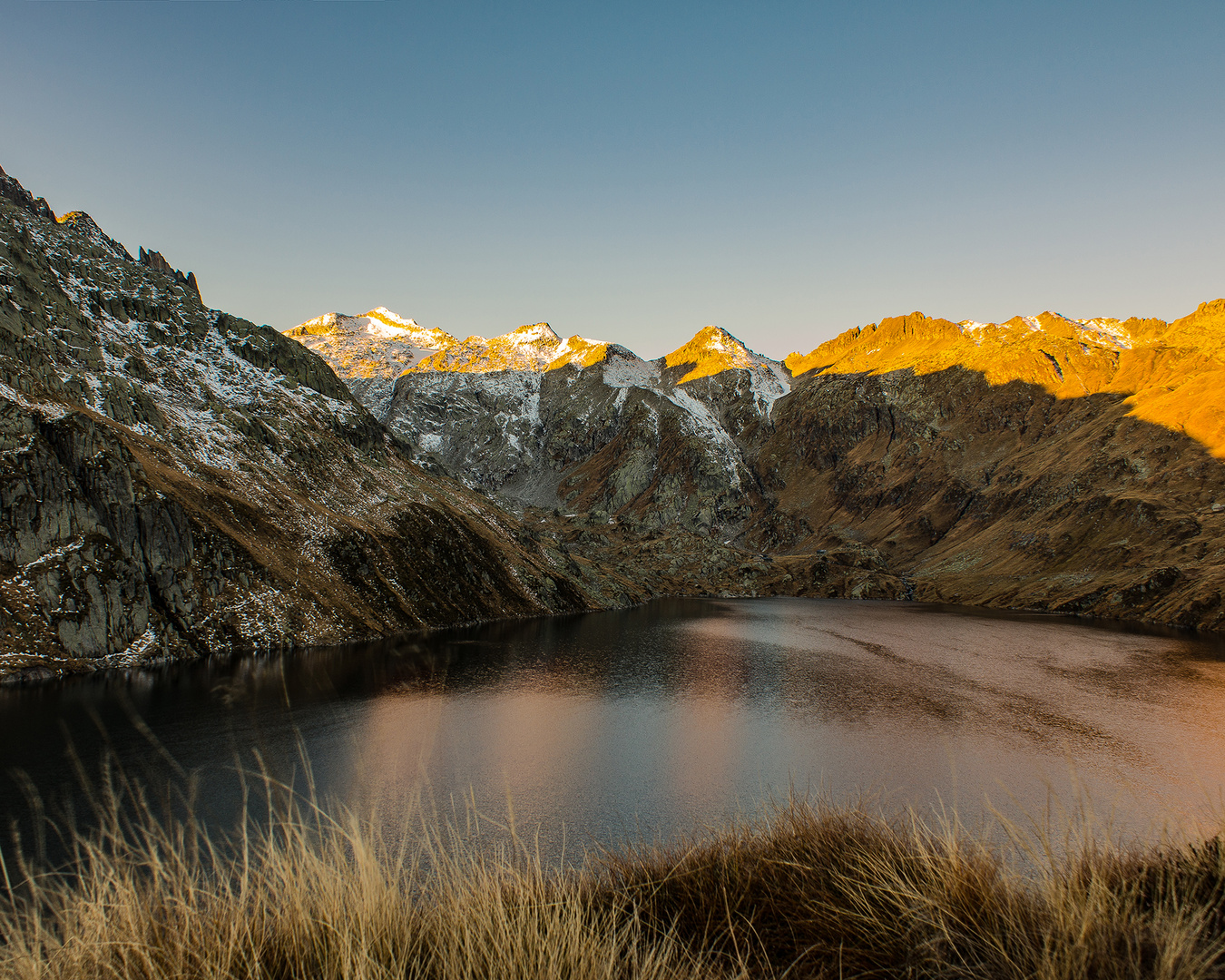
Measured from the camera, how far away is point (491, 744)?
135ft

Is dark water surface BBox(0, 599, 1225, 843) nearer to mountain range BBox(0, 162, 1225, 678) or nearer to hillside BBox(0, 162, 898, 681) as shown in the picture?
hillside BBox(0, 162, 898, 681)

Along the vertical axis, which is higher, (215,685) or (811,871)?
(811,871)

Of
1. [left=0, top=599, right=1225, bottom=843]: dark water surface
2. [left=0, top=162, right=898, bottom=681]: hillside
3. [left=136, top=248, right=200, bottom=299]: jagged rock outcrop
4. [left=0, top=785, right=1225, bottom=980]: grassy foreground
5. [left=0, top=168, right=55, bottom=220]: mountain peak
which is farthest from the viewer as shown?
[left=136, top=248, right=200, bottom=299]: jagged rock outcrop

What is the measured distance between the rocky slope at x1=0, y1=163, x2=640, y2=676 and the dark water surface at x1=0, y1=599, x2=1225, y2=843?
7.31 metres

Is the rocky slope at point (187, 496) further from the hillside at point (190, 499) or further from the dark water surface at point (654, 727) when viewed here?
the dark water surface at point (654, 727)

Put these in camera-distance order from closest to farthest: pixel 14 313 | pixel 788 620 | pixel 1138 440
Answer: pixel 14 313 → pixel 788 620 → pixel 1138 440

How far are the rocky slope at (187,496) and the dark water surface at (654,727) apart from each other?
731cm

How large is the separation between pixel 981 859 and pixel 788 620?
119023 mm

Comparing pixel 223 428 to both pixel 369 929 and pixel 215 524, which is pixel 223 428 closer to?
pixel 215 524

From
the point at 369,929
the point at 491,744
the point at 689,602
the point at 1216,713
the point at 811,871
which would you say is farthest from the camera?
the point at 689,602

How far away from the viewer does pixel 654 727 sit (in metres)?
47.1

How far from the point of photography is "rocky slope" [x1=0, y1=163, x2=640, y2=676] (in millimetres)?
56031

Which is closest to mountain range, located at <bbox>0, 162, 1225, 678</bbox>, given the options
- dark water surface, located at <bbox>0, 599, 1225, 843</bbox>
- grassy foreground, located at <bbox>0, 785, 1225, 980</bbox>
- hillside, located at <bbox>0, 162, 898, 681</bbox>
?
hillside, located at <bbox>0, 162, 898, 681</bbox>

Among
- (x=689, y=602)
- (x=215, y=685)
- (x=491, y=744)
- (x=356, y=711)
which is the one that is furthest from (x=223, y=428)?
(x=689, y=602)
